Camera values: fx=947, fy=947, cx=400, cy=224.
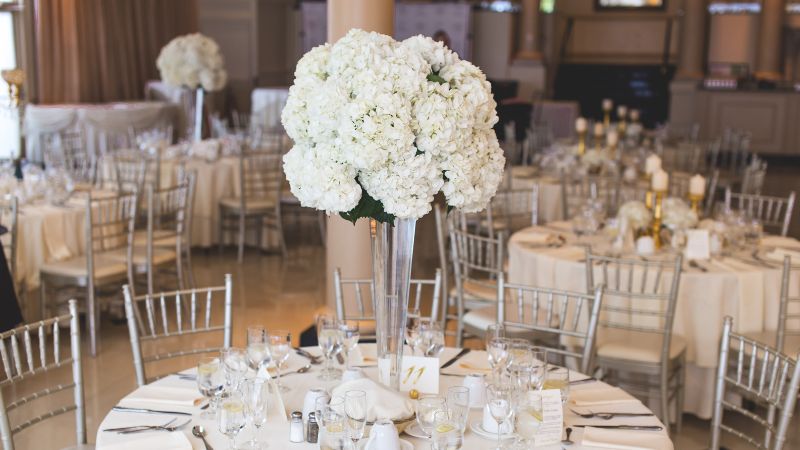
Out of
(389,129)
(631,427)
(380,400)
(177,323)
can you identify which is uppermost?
(389,129)

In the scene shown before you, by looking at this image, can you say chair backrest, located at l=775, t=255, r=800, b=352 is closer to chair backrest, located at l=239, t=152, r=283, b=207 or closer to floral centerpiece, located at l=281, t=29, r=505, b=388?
floral centerpiece, located at l=281, t=29, r=505, b=388

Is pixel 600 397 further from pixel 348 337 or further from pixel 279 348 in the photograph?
pixel 279 348

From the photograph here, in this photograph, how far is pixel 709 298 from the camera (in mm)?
4539

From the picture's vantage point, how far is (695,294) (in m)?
4.56

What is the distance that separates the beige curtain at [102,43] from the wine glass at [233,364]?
9.30 metres

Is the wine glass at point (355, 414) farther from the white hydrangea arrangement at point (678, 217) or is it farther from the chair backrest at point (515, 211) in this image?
the chair backrest at point (515, 211)

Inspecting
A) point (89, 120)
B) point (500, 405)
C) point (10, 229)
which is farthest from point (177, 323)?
point (89, 120)

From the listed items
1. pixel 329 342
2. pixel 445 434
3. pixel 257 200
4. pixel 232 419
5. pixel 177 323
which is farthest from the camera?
pixel 257 200

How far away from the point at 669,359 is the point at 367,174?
239cm

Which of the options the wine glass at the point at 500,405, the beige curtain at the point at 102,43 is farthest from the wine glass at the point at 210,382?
the beige curtain at the point at 102,43

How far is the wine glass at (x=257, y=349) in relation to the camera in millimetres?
2802

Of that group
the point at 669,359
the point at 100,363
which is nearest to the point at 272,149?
the point at 100,363

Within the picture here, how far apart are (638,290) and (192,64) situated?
206 inches

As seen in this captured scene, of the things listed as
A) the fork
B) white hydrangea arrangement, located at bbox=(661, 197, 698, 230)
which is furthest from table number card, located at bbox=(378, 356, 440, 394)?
white hydrangea arrangement, located at bbox=(661, 197, 698, 230)
